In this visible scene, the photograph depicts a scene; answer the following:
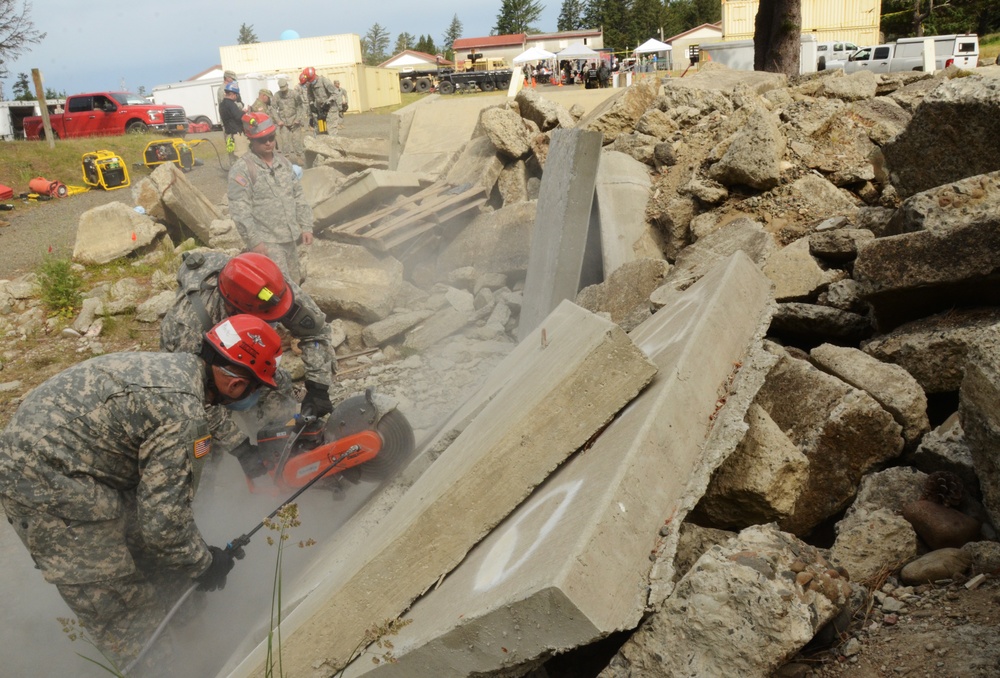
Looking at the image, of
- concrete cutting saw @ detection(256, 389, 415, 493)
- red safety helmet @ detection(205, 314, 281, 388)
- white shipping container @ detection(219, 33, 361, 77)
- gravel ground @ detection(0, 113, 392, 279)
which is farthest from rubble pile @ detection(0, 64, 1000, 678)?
white shipping container @ detection(219, 33, 361, 77)

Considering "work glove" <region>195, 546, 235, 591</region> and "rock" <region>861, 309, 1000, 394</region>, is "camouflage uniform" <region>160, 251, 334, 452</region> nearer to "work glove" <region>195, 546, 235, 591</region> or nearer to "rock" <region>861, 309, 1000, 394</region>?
"work glove" <region>195, 546, 235, 591</region>

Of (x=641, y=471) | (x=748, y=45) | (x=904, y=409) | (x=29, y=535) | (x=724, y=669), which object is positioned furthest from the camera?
(x=748, y=45)

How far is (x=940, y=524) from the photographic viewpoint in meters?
2.61

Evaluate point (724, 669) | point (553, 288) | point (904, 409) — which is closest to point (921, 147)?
point (904, 409)

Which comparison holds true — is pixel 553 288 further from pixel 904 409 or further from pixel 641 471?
pixel 641 471

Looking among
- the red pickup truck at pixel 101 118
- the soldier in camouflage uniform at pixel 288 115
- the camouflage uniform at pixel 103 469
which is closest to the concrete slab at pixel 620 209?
the camouflage uniform at pixel 103 469

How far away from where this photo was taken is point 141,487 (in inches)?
127

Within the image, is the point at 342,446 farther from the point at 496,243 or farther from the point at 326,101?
the point at 326,101

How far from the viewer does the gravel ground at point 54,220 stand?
1012cm

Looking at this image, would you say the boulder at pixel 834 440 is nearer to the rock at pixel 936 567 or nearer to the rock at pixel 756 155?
the rock at pixel 936 567

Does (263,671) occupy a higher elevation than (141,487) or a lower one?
lower

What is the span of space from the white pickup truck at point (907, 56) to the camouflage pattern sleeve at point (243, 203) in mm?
17503

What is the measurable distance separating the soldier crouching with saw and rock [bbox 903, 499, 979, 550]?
319cm

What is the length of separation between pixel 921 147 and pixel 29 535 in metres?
4.78
